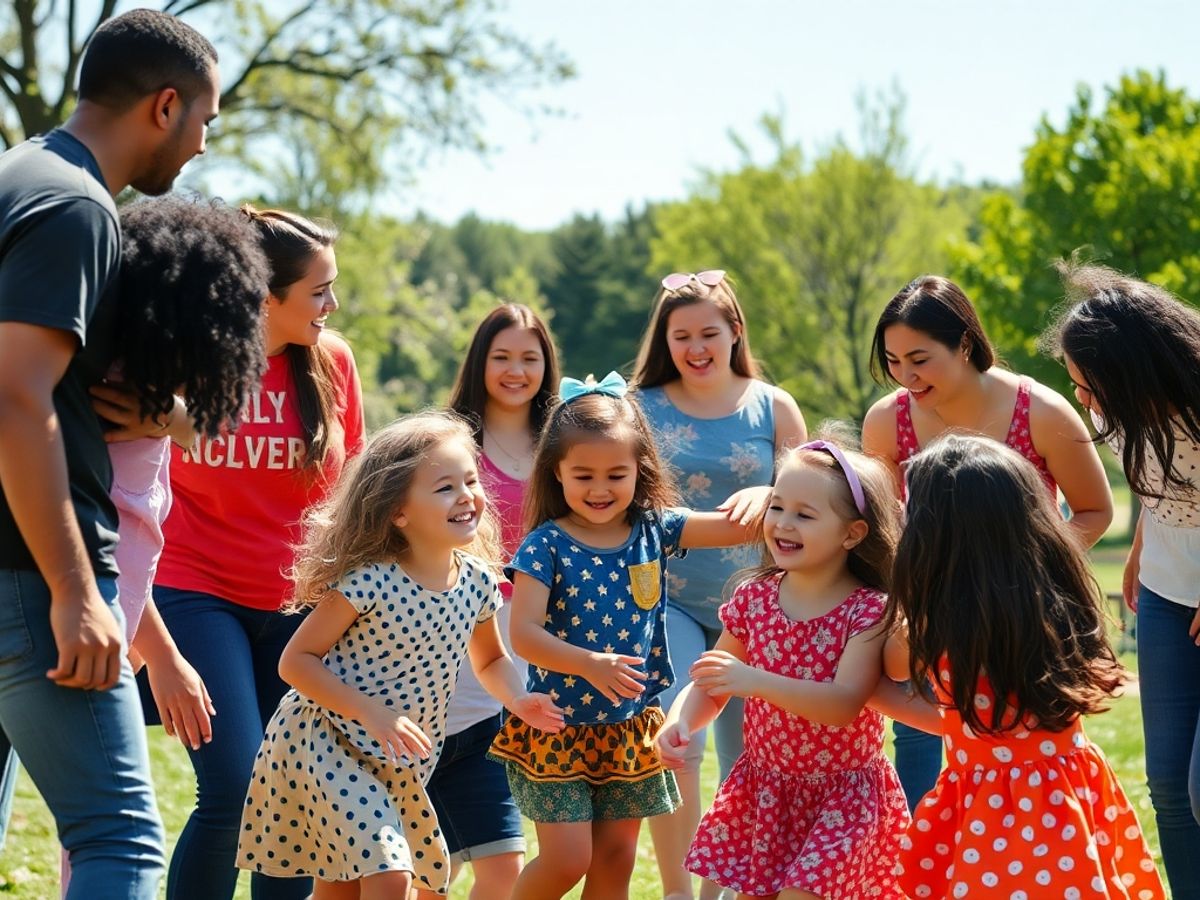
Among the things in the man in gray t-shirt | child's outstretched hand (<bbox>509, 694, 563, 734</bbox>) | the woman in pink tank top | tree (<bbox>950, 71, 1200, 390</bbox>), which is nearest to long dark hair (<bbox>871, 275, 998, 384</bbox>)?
the woman in pink tank top

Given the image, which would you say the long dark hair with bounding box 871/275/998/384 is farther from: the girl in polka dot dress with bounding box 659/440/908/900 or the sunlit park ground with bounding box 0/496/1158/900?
the sunlit park ground with bounding box 0/496/1158/900

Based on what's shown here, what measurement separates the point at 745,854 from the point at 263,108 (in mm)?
18472

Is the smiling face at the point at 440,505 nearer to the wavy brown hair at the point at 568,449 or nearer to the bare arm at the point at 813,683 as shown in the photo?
the wavy brown hair at the point at 568,449

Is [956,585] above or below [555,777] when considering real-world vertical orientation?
above

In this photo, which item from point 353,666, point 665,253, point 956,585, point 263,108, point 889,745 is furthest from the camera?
point 665,253

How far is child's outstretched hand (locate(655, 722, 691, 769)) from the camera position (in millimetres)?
3920

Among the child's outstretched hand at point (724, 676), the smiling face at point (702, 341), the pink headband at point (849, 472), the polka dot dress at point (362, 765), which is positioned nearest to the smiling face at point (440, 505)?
the polka dot dress at point (362, 765)

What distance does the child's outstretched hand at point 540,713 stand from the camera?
3.98 meters

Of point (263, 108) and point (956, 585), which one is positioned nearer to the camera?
point (956, 585)

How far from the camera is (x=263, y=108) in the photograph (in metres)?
20.7

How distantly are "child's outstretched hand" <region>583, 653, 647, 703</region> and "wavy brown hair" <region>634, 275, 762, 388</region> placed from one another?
2.17 m

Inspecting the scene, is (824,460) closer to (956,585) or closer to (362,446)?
(956,585)

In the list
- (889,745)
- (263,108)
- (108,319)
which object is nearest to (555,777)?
(108,319)

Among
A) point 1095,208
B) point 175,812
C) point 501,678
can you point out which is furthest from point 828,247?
point 501,678
